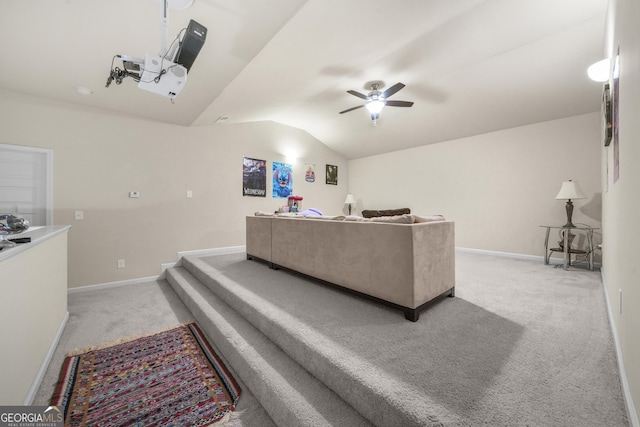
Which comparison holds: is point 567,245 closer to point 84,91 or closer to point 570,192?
point 570,192

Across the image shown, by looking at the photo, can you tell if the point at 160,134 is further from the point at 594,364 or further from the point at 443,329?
the point at 594,364

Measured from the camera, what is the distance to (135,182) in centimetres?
397

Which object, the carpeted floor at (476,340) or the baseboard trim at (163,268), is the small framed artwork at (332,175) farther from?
the carpeted floor at (476,340)

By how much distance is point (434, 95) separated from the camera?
4117 millimetres

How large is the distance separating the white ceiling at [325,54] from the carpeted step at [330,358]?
2.35m

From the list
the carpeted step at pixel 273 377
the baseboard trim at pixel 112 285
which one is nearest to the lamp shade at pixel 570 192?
the carpeted step at pixel 273 377

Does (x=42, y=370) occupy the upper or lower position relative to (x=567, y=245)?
lower

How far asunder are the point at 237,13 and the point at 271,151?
3719mm

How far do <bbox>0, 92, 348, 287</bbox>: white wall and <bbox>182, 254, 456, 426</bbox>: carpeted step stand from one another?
6.63 feet

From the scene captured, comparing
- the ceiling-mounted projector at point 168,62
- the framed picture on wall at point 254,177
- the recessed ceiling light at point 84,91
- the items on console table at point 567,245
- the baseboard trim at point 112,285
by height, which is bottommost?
the baseboard trim at point 112,285

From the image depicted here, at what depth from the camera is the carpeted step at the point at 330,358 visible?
1.09 metres

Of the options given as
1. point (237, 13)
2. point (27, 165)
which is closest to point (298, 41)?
point (237, 13)

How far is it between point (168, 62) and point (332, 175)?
5.19 meters

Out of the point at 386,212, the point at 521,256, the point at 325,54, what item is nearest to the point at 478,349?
the point at 325,54
